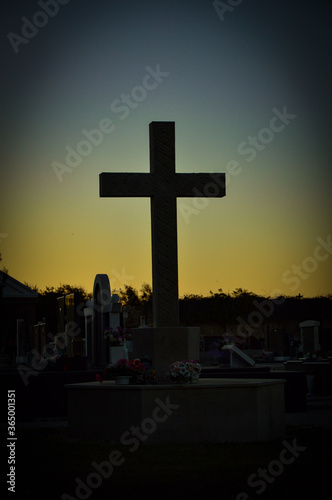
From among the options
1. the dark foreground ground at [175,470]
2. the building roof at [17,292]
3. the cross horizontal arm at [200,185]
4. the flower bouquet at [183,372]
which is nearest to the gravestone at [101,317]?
the building roof at [17,292]

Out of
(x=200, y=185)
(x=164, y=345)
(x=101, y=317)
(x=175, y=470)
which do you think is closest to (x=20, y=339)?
(x=101, y=317)

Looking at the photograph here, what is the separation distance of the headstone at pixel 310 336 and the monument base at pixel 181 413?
69.2ft

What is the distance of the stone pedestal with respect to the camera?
1556 cm

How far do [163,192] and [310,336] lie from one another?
21.3 meters

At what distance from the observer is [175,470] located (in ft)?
36.7

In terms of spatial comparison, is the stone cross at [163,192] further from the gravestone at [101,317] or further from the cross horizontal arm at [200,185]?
the gravestone at [101,317]

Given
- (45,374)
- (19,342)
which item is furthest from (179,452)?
(19,342)

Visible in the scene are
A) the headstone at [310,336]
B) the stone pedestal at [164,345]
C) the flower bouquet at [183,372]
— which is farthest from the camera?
the headstone at [310,336]

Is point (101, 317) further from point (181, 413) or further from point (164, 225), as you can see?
point (181, 413)

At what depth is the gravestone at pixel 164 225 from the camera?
15.7 meters

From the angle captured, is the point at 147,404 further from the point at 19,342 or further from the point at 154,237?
the point at 19,342

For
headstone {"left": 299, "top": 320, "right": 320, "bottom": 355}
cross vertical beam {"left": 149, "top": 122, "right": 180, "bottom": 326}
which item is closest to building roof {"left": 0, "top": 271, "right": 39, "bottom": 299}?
headstone {"left": 299, "top": 320, "right": 320, "bottom": 355}

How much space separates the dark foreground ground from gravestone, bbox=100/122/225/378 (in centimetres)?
223

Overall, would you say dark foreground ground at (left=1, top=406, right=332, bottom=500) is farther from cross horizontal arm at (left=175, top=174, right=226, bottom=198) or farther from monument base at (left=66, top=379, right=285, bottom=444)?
cross horizontal arm at (left=175, top=174, right=226, bottom=198)
